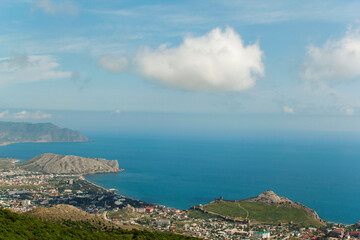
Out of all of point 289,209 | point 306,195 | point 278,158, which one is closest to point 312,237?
point 289,209

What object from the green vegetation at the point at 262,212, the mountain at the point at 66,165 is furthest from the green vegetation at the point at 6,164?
the green vegetation at the point at 262,212

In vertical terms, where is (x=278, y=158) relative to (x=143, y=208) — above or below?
above

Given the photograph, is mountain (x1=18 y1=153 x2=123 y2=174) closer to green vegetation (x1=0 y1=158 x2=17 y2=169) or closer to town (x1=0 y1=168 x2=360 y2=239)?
green vegetation (x1=0 y1=158 x2=17 y2=169)

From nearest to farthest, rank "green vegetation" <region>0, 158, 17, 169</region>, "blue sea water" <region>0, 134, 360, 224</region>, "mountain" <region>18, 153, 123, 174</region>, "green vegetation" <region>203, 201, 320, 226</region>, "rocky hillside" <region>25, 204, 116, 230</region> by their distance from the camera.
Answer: "rocky hillside" <region>25, 204, 116, 230</region>, "green vegetation" <region>203, 201, 320, 226</region>, "blue sea water" <region>0, 134, 360, 224</region>, "mountain" <region>18, 153, 123, 174</region>, "green vegetation" <region>0, 158, 17, 169</region>

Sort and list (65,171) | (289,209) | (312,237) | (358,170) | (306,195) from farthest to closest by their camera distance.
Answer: (358,170) < (65,171) < (306,195) < (289,209) < (312,237)

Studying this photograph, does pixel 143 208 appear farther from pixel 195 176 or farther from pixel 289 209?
pixel 195 176

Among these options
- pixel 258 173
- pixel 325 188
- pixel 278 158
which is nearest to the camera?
pixel 325 188

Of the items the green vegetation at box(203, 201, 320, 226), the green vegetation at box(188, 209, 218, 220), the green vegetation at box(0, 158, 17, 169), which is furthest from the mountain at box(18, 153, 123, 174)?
the green vegetation at box(203, 201, 320, 226)

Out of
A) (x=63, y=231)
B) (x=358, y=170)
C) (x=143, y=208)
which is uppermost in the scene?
(x=358, y=170)
